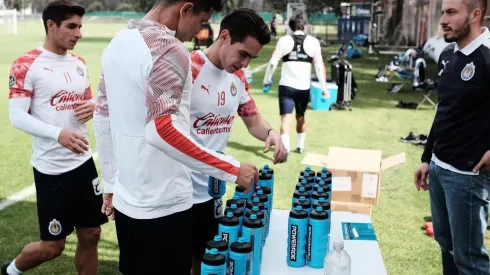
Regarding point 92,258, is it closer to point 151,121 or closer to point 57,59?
point 57,59

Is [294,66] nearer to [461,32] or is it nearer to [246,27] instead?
[461,32]

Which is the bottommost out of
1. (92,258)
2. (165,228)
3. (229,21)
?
(92,258)

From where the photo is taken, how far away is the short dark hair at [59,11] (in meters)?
4.32

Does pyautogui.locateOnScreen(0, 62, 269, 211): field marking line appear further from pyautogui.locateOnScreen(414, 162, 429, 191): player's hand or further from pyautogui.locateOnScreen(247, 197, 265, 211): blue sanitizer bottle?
pyautogui.locateOnScreen(414, 162, 429, 191): player's hand

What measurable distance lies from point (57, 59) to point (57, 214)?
3.98 ft

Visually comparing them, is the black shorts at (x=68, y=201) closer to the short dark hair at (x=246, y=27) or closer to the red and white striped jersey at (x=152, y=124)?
the red and white striped jersey at (x=152, y=124)

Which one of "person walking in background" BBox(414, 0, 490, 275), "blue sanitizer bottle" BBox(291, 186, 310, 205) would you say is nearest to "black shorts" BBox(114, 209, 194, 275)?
"blue sanitizer bottle" BBox(291, 186, 310, 205)

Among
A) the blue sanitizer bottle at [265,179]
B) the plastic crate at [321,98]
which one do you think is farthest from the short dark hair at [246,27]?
the plastic crate at [321,98]

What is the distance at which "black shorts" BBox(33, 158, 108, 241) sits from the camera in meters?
4.30

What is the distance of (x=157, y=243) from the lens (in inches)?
113

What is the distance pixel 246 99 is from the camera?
4086 mm

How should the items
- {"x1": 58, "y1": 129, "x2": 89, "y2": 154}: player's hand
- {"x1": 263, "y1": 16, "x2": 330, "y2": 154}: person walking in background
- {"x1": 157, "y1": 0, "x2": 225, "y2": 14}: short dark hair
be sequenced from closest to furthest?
{"x1": 157, "y1": 0, "x2": 225, "y2": 14}: short dark hair, {"x1": 58, "y1": 129, "x2": 89, "y2": 154}: player's hand, {"x1": 263, "y1": 16, "x2": 330, "y2": 154}: person walking in background

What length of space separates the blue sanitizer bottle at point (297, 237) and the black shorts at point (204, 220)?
837 mm


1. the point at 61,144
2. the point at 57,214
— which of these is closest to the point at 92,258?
the point at 57,214
